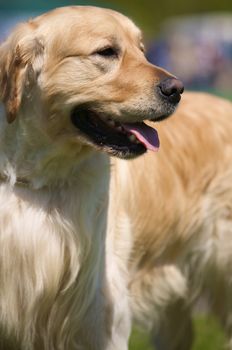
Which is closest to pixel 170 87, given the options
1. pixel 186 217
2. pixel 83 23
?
pixel 83 23

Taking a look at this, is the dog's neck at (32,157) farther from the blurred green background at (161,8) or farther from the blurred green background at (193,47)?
the blurred green background at (161,8)

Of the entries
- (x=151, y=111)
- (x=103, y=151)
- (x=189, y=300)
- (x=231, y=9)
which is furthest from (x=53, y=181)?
(x=231, y=9)

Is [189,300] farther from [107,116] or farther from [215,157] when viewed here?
[107,116]

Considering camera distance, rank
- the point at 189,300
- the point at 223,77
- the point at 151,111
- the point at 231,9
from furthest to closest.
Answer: the point at 231,9 < the point at 223,77 < the point at 189,300 < the point at 151,111

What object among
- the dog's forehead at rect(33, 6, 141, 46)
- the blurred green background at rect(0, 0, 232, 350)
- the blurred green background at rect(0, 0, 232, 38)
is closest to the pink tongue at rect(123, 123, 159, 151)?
the dog's forehead at rect(33, 6, 141, 46)

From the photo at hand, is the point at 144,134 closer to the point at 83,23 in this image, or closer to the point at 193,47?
the point at 83,23

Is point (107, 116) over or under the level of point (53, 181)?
over

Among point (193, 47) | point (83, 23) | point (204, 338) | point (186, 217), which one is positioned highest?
point (83, 23)

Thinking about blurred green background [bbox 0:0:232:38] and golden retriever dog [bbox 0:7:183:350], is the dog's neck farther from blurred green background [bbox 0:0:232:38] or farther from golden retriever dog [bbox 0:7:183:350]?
blurred green background [bbox 0:0:232:38]

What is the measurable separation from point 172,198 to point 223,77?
16.5m

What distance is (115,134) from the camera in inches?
178

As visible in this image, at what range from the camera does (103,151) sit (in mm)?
4457

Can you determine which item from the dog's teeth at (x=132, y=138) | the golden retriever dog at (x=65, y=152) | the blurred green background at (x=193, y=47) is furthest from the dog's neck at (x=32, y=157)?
the blurred green background at (x=193, y=47)

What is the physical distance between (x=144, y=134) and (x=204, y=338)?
266 cm
